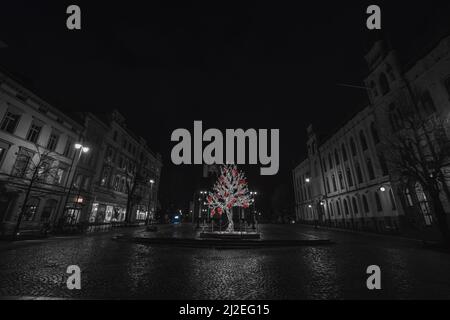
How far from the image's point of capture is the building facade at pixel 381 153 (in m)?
17.7

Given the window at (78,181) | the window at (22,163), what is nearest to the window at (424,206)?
the window at (22,163)

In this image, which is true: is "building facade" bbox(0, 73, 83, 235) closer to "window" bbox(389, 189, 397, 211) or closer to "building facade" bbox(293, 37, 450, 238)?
"building facade" bbox(293, 37, 450, 238)

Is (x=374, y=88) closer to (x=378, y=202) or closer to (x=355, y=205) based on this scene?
(x=378, y=202)

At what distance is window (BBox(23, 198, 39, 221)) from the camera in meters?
21.1

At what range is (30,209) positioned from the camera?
21.5 metres

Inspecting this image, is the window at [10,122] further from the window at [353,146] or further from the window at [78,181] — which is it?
the window at [353,146]

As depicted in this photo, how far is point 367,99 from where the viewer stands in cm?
2608

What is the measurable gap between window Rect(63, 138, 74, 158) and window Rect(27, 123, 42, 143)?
3651 millimetres

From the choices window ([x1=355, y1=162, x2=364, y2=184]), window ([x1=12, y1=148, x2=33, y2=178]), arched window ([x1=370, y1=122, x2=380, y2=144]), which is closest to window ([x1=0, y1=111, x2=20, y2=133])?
window ([x1=12, y1=148, x2=33, y2=178])

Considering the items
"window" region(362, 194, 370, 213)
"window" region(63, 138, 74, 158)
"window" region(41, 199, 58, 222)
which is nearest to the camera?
"window" region(41, 199, 58, 222)

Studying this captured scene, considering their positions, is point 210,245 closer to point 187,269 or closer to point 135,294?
point 187,269

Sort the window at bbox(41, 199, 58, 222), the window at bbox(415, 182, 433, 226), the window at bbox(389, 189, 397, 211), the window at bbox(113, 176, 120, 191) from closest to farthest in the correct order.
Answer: the window at bbox(415, 182, 433, 226) → the window at bbox(389, 189, 397, 211) → the window at bbox(41, 199, 58, 222) → the window at bbox(113, 176, 120, 191)
